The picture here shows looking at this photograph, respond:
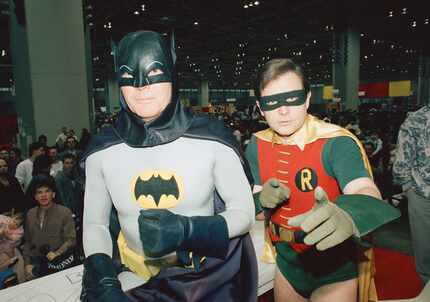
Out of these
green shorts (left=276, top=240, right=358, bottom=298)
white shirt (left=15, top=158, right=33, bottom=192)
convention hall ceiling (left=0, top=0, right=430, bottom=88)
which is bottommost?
white shirt (left=15, top=158, right=33, bottom=192)

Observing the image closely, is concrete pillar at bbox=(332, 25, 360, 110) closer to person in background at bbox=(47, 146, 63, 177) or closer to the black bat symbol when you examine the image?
person in background at bbox=(47, 146, 63, 177)

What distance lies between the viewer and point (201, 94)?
4566 cm

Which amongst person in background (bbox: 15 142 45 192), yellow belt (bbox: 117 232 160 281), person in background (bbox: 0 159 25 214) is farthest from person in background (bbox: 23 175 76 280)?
yellow belt (bbox: 117 232 160 281)

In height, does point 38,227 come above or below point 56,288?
below

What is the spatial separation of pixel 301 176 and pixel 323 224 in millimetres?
610

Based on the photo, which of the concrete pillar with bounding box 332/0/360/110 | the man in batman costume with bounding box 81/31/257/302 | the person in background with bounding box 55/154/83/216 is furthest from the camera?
the concrete pillar with bounding box 332/0/360/110

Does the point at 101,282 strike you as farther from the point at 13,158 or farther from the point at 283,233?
the point at 13,158

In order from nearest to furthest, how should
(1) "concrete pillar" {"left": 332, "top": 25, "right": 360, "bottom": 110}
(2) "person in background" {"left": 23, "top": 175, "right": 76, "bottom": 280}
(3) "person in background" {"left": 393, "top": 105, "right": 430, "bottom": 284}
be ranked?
(3) "person in background" {"left": 393, "top": 105, "right": 430, "bottom": 284}
(2) "person in background" {"left": 23, "top": 175, "right": 76, "bottom": 280}
(1) "concrete pillar" {"left": 332, "top": 25, "right": 360, "bottom": 110}

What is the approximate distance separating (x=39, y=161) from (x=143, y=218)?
17.0ft

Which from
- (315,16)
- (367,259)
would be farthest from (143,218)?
(315,16)

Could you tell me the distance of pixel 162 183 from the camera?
1.49m

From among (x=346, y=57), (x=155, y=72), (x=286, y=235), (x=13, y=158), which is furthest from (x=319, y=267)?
(x=346, y=57)

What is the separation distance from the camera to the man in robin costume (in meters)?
1.71

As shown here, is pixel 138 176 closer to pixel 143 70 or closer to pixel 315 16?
pixel 143 70
